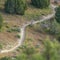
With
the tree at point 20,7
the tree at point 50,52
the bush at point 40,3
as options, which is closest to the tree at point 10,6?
the tree at point 20,7

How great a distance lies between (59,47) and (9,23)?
25.2m

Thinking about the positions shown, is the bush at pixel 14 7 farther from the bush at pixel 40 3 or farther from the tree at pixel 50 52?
the tree at pixel 50 52

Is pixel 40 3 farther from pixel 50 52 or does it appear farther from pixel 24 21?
pixel 50 52

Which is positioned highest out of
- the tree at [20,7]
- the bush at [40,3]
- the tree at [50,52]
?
the tree at [50,52]

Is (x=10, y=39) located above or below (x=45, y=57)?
below

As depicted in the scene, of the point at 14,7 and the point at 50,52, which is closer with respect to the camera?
the point at 50,52

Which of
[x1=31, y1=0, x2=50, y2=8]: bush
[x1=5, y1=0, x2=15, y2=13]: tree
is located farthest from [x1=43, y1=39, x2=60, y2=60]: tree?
[x1=31, y1=0, x2=50, y2=8]: bush

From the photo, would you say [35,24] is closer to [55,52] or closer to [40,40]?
[40,40]

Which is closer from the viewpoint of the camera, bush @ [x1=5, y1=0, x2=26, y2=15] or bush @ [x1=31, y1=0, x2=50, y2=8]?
bush @ [x1=5, y1=0, x2=26, y2=15]

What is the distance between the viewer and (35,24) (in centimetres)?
3816

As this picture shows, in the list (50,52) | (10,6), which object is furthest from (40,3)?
(50,52)

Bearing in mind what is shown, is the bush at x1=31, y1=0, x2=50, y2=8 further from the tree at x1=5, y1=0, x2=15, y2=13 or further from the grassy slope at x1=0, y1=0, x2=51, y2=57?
the tree at x1=5, y1=0, x2=15, y2=13

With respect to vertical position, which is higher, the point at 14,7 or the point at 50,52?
the point at 50,52

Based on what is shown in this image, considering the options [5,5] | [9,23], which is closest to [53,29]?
[9,23]
